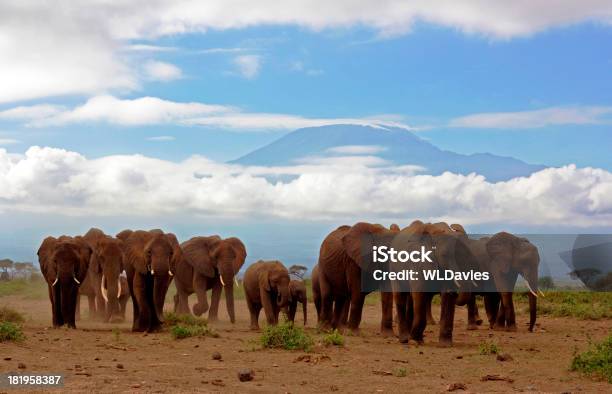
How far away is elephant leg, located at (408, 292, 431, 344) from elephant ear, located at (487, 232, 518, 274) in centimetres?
532

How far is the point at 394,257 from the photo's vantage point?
68.0 feet

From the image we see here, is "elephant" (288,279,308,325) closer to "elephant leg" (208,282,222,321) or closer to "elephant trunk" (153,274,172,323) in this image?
"elephant leg" (208,282,222,321)

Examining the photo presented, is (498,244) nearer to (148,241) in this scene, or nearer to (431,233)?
(431,233)

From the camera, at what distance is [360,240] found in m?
22.5

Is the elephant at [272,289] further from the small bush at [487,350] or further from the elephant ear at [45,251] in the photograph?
the small bush at [487,350]

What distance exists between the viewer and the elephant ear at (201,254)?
28.3 m

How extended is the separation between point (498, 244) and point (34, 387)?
15367mm

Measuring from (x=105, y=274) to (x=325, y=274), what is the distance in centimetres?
650

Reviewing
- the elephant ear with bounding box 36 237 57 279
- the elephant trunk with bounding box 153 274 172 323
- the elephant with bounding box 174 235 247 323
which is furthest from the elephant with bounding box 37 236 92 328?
the elephant with bounding box 174 235 247 323

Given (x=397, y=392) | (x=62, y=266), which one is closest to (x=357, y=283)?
(x=62, y=266)

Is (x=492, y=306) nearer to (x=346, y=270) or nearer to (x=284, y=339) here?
(x=346, y=270)

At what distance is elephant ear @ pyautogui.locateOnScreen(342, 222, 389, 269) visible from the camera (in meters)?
22.3

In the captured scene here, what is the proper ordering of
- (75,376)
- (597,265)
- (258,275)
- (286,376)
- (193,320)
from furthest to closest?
(597,265) → (258,275) → (193,320) → (286,376) → (75,376)

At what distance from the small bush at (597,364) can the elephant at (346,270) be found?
21.7 feet
